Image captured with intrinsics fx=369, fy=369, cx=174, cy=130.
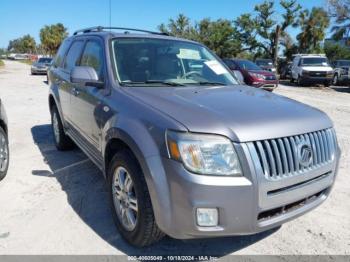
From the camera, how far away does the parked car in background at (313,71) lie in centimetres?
2206

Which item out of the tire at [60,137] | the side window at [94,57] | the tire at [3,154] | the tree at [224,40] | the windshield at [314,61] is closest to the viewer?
the side window at [94,57]

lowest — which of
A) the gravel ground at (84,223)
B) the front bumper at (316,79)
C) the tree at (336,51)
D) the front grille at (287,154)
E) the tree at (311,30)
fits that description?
the gravel ground at (84,223)

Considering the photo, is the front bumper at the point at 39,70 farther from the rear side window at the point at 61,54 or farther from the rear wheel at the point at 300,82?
the rear side window at the point at 61,54

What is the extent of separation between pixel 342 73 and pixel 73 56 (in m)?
21.9

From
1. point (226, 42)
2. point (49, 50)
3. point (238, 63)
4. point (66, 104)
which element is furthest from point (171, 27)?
point (66, 104)

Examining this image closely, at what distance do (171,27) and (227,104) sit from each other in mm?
55154

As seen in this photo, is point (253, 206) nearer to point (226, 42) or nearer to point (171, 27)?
point (226, 42)

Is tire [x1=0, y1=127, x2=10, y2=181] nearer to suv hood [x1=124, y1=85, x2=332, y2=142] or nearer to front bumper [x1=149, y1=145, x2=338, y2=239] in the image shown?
suv hood [x1=124, y1=85, x2=332, y2=142]

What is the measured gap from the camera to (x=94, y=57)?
419 cm

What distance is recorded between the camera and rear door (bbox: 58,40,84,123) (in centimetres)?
492

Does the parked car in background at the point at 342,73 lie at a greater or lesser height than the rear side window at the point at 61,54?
lesser

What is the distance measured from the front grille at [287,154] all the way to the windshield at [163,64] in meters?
1.41

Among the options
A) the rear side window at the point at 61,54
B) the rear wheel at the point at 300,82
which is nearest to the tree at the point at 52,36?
the rear wheel at the point at 300,82

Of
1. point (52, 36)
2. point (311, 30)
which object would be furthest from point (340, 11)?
point (52, 36)
